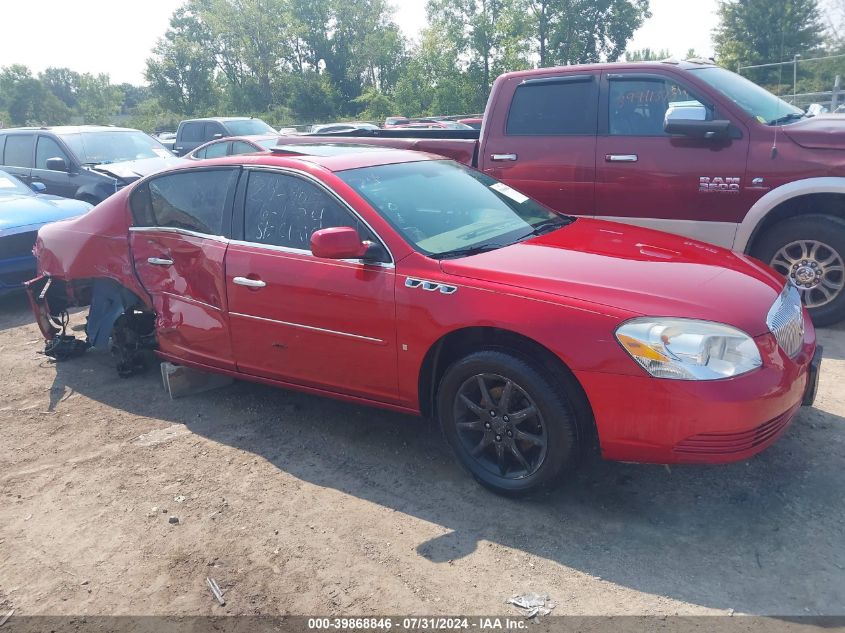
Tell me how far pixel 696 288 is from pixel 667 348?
0.44 metres

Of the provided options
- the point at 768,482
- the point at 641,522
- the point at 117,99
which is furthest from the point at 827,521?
the point at 117,99

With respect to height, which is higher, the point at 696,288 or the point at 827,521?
the point at 696,288

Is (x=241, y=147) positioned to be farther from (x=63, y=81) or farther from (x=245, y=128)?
(x=63, y=81)

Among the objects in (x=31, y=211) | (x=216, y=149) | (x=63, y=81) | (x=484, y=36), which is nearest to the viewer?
(x=31, y=211)

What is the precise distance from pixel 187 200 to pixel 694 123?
3.84 metres

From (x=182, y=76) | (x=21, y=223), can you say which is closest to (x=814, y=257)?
(x=21, y=223)

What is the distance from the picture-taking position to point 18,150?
10898 mm

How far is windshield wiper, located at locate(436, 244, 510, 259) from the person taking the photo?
3.47 m

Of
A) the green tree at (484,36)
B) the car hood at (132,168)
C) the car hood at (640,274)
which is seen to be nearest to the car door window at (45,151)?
the car hood at (132,168)

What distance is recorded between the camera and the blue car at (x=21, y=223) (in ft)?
23.0

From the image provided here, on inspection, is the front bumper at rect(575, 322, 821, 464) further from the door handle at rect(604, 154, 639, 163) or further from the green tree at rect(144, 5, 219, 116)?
the green tree at rect(144, 5, 219, 116)

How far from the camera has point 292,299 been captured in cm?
380

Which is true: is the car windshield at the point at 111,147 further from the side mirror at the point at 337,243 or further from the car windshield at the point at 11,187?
the side mirror at the point at 337,243

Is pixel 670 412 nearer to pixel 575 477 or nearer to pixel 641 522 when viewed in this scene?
pixel 641 522
